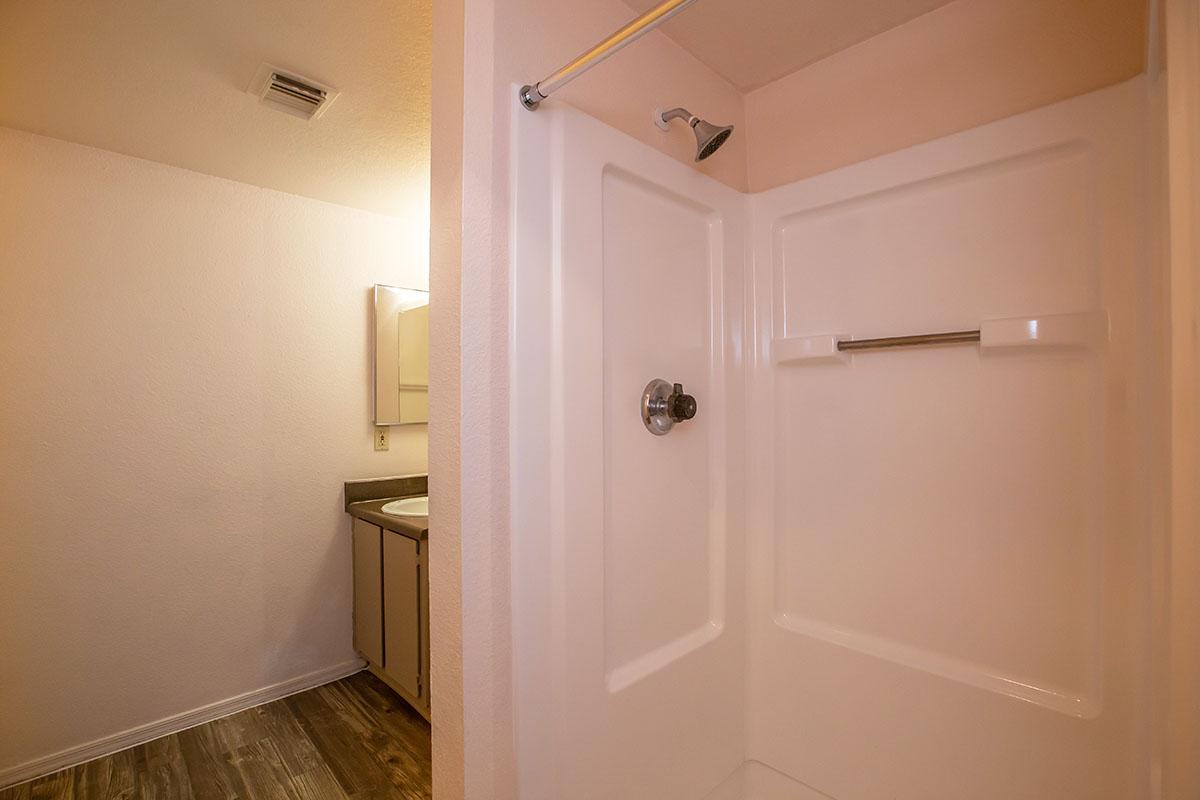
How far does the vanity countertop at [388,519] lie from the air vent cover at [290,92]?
56.1 inches

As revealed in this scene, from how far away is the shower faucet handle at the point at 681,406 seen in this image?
1083 mm

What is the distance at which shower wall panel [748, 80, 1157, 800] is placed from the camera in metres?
0.93

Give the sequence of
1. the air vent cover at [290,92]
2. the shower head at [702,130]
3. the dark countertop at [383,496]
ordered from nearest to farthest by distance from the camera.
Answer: the shower head at [702,130] < the air vent cover at [290,92] < the dark countertop at [383,496]

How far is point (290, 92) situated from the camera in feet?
5.07

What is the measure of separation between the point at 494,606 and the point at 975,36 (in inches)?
59.1

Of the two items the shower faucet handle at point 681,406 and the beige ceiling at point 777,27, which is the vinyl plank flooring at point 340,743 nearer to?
the shower faucet handle at point 681,406

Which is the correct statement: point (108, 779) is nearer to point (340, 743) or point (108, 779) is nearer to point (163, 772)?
point (163, 772)

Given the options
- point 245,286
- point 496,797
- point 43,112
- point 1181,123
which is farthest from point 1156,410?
point 43,112

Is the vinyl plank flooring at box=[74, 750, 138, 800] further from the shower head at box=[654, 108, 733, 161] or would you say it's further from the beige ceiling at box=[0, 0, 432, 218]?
the shower head at box=[654, 108, 733, 161]

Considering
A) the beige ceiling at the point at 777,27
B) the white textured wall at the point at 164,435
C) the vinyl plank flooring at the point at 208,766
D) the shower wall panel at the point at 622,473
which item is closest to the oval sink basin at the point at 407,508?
the white textured wall at the point at 164,435

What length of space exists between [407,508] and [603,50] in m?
2.11

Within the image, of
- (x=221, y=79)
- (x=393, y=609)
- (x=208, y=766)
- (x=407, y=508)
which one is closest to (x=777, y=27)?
(x=221, y=79)

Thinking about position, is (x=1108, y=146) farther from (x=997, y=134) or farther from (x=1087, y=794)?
(x=1087, y=794)

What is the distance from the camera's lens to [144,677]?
196 centimetres
